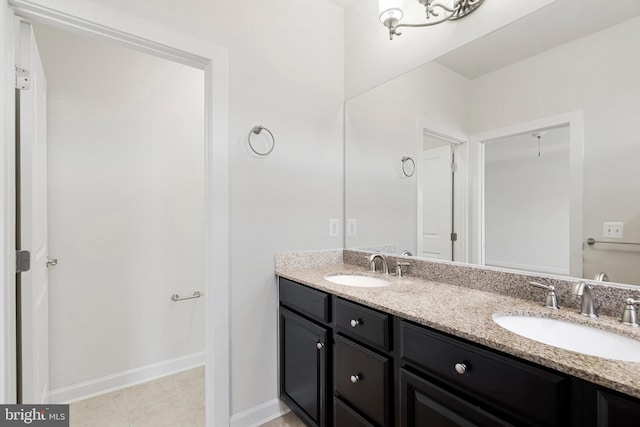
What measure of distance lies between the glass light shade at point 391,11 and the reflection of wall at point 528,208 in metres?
0.83

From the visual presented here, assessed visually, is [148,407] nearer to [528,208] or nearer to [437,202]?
[437,202]

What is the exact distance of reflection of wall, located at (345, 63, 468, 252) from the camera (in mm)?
1604

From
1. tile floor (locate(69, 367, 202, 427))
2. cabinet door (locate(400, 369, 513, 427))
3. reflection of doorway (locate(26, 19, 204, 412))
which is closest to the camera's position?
cabinet door (locate(400, 369, 513, 427))

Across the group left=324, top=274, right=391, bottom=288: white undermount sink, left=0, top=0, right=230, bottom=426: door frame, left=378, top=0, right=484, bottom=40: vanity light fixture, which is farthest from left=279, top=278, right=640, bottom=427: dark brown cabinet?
left=378, top=0, right=484, bottom=40: vanity light fixture

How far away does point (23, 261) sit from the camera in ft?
4.16

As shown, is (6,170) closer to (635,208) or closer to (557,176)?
(557,176)

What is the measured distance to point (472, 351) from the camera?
87cm

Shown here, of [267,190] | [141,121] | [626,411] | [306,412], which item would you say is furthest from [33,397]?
[626,411]

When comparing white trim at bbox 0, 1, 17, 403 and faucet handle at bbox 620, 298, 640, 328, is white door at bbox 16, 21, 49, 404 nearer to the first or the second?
white trim at bbox 0, 1, 17, 403

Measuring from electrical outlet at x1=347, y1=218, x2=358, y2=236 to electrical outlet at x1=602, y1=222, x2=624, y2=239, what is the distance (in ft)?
4.21

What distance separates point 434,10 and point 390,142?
0.73 metres

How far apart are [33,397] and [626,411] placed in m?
2.07

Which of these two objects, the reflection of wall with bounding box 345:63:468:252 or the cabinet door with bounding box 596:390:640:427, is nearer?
the cabinet door with bounding box 596:390:640:427

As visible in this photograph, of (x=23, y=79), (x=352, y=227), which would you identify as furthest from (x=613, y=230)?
(x=23, y=79)
